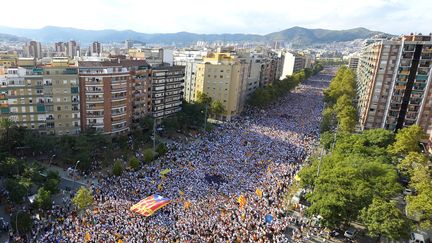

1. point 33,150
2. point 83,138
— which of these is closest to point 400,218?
point 83,138

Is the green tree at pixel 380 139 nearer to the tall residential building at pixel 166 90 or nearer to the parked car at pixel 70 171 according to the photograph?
the tall residential building at pixel 166 90

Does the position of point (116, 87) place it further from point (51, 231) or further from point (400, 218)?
point (400, 218)

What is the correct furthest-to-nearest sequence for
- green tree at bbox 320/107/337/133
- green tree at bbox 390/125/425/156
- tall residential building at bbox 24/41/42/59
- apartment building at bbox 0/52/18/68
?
tall residential building at bbox 24/41/42/59, green tree at bbox 320/107/337/133, apartment building at bbox 0/52/18/68, green tree at bbox 390/125/425/156

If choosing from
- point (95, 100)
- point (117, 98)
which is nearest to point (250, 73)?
point (117, 98)

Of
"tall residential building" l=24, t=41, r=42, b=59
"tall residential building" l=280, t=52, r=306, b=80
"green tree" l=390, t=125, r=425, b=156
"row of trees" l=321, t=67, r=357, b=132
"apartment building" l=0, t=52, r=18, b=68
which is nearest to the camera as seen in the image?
"green tree" l=390, t=125, r=425, b=156

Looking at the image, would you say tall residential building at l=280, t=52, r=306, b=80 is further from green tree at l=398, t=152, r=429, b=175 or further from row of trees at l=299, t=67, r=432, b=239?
green tree at l=398, t=152, r=429, b=175

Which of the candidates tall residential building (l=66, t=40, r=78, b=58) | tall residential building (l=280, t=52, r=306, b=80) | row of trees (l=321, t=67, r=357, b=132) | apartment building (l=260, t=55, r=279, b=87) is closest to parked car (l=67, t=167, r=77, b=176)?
row of trees (l=321, t=67, r=357, b=132)

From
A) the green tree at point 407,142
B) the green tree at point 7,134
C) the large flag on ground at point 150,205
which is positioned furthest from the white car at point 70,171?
the green tree at point 407,142
